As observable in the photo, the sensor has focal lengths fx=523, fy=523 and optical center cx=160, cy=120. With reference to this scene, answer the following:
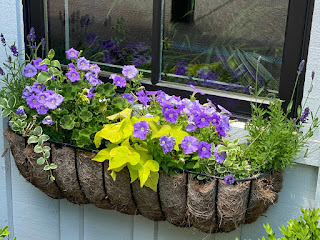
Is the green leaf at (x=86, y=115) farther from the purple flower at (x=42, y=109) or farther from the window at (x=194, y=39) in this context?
the window at (x=194, y=39)

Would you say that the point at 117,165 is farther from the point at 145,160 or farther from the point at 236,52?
the point at 236,52

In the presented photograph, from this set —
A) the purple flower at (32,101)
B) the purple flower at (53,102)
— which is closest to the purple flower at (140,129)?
the purple flower at (53,102)

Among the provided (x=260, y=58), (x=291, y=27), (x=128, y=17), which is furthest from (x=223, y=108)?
(x=128, y=17)

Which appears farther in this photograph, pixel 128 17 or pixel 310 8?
pixel 128 17

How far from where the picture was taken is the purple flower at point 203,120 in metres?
1.90

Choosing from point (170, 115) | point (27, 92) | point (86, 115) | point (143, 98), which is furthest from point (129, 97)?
point (27, 92)

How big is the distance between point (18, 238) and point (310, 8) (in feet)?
5.96

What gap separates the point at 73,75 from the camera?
2133 millimetres

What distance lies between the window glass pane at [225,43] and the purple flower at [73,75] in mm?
372

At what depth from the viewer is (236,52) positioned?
210 cm

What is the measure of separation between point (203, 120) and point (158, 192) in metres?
0.33

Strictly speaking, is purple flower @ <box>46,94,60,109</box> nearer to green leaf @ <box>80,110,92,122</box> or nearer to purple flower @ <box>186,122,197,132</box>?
green leaf @ <box>80,110,92,122</box>

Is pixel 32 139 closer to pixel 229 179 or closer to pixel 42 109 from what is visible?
pixel 42 109

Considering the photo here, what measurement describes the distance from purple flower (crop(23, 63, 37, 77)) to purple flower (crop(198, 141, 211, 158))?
791 mm
